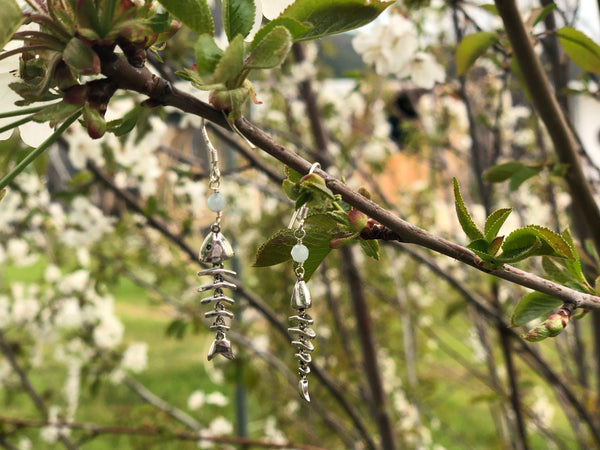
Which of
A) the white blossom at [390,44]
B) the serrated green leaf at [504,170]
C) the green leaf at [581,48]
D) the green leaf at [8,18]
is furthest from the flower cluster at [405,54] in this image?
the green leaf at [8,18]

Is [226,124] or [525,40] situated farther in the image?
[525,40]

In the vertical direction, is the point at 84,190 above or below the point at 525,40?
above

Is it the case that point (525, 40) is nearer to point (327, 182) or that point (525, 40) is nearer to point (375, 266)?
point (327, 182)

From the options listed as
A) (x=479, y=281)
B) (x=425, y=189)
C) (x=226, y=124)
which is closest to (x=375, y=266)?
(x=425, y=189)

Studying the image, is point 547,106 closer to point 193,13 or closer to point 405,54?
point 193,13

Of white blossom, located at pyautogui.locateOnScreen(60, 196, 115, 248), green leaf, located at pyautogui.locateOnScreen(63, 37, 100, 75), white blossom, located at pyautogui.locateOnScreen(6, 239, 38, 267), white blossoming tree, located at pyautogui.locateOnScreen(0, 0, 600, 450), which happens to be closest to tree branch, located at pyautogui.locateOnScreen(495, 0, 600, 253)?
white blossoming tree, located at pyautogui.locateOnScreen(0, 0, 600, 450)

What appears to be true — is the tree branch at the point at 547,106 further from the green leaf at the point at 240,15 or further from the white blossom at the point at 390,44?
the white blossom at the point at 390,44

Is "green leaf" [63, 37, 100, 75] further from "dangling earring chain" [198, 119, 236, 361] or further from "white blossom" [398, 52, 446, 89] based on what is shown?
"white blossom" [398, 52, 446, 89]
